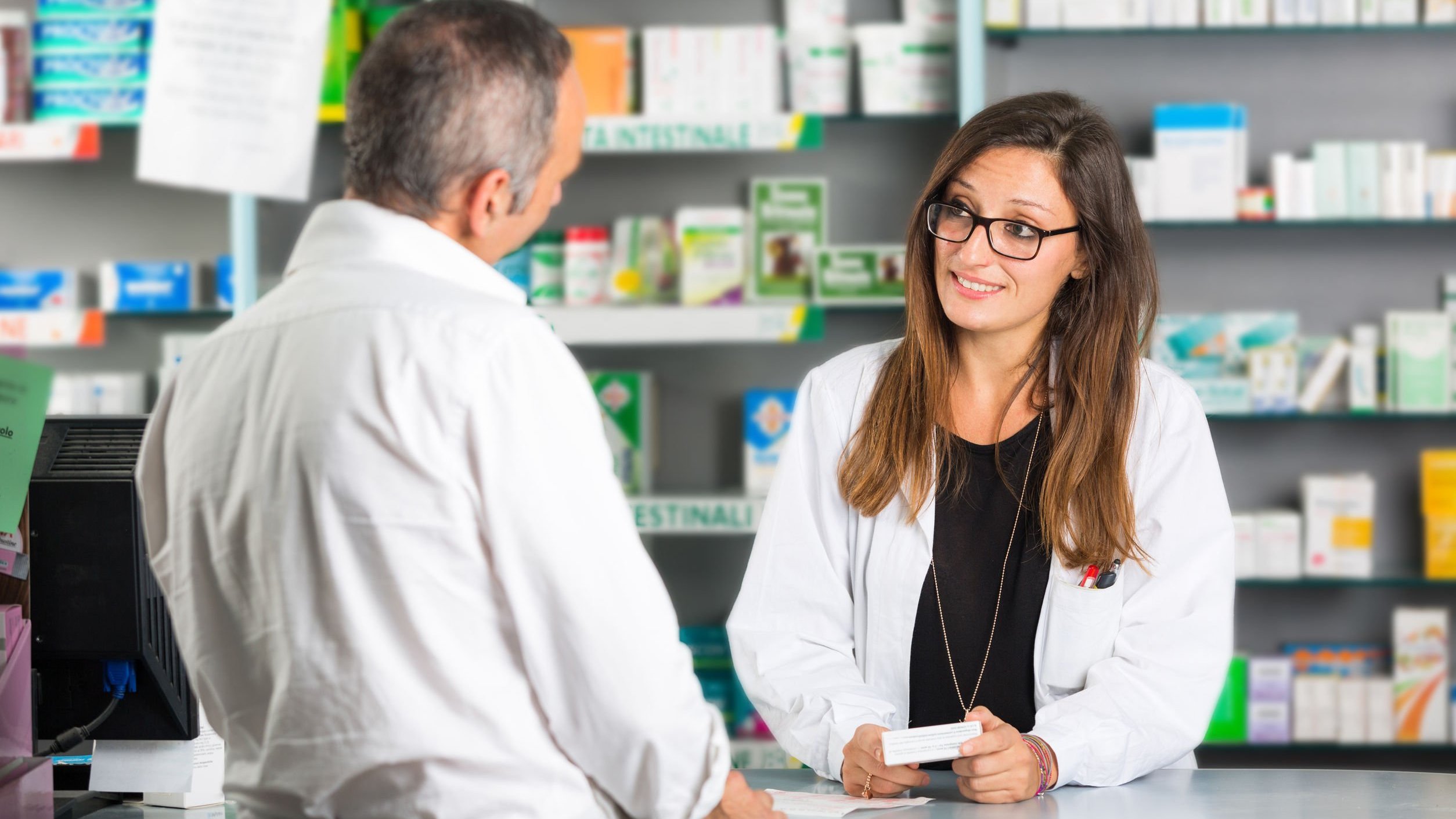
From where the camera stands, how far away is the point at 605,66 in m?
3.15

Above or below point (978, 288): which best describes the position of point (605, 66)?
above

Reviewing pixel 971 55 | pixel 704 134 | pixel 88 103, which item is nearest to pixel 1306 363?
pixel 971 55

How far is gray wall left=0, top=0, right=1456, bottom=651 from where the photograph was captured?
336 centimetres

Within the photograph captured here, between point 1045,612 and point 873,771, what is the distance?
380 mm

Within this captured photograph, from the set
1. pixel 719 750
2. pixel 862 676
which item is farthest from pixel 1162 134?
pixel 719 750

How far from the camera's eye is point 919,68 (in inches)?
125

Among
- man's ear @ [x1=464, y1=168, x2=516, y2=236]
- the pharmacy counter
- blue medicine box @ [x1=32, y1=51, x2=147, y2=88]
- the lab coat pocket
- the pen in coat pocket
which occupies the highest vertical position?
blue medicine box @ [x1=32, y1=51, x2=147, y2=88]

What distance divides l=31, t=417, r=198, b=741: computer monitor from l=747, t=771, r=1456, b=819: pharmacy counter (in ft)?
2.36

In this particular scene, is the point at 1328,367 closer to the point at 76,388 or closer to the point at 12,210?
the point at 76,388

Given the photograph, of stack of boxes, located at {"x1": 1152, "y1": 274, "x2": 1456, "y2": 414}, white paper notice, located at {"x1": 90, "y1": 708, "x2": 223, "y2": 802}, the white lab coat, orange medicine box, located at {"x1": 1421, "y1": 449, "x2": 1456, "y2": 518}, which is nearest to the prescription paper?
the white lab coat

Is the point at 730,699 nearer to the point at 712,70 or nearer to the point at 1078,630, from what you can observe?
the point at 712,70

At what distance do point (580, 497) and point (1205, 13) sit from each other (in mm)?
2795

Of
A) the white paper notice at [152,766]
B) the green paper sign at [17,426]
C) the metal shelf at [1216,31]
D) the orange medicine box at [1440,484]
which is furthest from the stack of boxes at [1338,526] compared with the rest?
the green paper sign at [17,426]

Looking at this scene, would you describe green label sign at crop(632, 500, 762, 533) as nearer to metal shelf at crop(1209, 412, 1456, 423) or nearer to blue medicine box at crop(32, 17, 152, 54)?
metal shelf at crop(1209, 412, 1456, 423)
